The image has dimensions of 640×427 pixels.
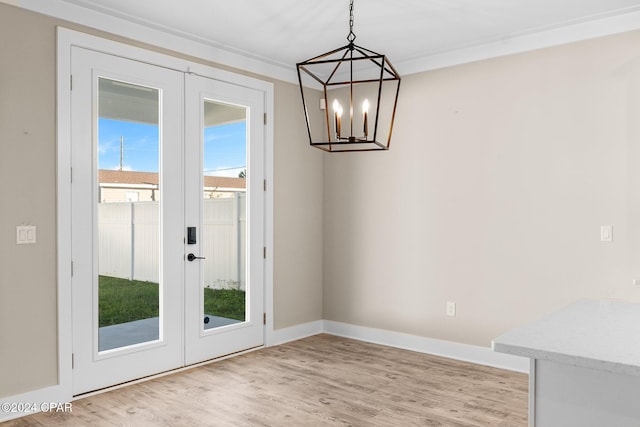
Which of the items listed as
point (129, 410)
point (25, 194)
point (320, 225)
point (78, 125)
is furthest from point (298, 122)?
point (129, 410)

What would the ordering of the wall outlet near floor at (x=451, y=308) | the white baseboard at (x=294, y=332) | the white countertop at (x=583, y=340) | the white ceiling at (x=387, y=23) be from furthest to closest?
1. the white baseboard at (x=294, y=332)
2. the wall outlet near floor at (x=451, y=308)
3. the white ceiling at (x=387, y=23)
4. the white countertop at (x=583, y=340)

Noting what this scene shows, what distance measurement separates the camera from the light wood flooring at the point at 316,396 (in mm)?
3102

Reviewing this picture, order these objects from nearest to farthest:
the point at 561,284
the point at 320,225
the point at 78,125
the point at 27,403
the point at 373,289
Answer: the point at 27,403 < the point at 78,125 < the point at 561,284 < the point at 373,289 < the point at 320,225

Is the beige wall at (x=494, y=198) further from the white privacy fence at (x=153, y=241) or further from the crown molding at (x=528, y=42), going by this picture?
the white privacy fence at (x=153, y=241)

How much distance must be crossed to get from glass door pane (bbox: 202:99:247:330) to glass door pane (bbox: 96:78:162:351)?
0.48m

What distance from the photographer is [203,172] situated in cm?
423

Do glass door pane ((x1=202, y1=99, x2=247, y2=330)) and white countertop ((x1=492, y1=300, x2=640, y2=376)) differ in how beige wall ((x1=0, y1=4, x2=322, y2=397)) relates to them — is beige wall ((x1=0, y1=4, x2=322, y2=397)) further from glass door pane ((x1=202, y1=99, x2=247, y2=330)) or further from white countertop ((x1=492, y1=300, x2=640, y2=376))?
white countertop ((x1=492, y1=300, x2=640, y2=376))

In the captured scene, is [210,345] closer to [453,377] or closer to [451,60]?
[453,377]

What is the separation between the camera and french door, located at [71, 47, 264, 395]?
11.5 feet

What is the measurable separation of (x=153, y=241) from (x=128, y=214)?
0.95 ft

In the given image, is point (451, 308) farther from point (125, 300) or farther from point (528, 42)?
point (125, 300)

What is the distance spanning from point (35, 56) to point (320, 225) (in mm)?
3036

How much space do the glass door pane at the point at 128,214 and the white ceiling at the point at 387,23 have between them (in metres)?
0.62

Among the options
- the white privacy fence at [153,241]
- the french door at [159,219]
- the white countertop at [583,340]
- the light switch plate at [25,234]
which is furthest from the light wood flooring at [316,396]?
the white countertop at [583,340]
